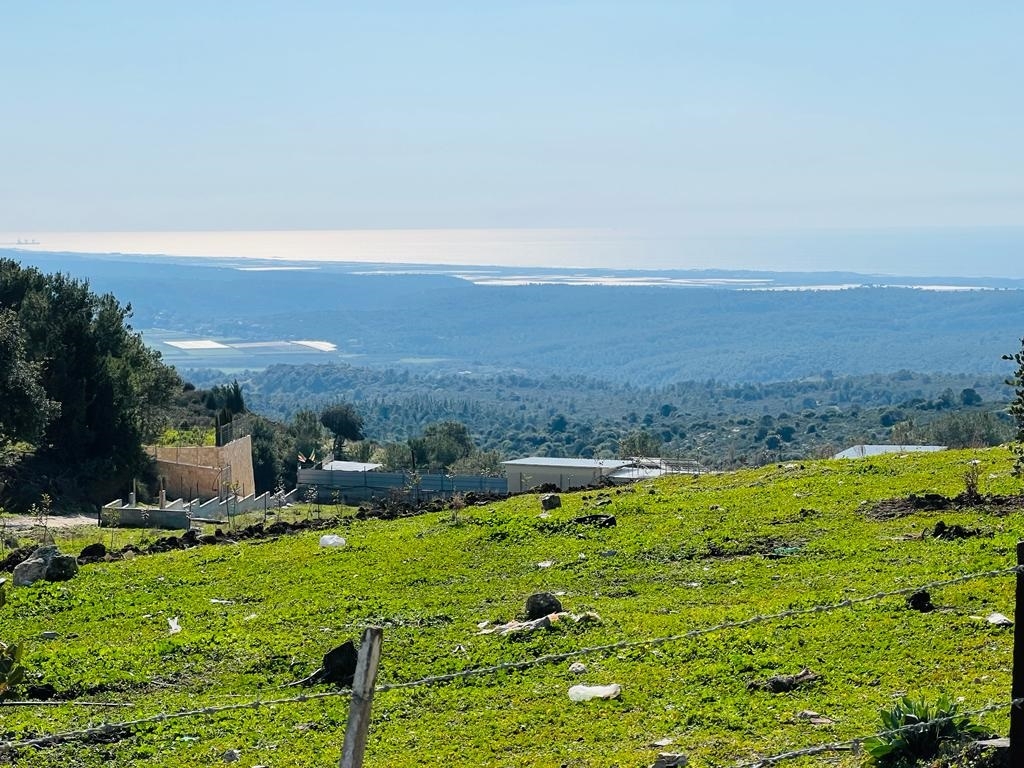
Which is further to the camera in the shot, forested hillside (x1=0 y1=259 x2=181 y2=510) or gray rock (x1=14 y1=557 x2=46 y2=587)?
forested hillside (x1=0 y1=259 x2=181 y2=510)

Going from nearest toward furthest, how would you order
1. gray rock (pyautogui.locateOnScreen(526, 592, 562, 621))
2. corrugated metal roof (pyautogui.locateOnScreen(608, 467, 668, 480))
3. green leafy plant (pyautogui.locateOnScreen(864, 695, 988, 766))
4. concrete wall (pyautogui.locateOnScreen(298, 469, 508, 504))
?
green leafy plant (pyautogui.locateOnScreen(864, 695, 988, 766))
gray rock (pyautogui.locateOnScreen(526, 592, 562, 621))
corrugated metal roof (pyautogui.locateOnScreen(608, 467, 668, 480))
concrete wall (pyautogui.locateOnScreen(298, 469, 508, 504))

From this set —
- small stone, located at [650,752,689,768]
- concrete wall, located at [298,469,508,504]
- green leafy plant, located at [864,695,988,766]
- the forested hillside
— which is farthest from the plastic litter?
concrete wall, located at [298,469,508,504]

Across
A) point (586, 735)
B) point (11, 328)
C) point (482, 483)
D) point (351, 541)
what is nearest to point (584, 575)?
point (351, 541)

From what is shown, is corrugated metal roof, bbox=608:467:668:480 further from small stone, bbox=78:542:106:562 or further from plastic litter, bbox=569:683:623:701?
plastic litter, bbox=569:683:623:701

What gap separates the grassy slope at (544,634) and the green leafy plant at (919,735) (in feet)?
1.03

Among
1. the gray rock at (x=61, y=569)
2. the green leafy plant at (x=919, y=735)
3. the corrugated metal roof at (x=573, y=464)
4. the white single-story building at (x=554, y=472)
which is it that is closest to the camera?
the green leafy plant at (x=919, y=735)

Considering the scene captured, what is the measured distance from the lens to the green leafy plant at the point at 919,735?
310 inches

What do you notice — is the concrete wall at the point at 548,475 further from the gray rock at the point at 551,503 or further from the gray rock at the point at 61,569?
the gray rock at the point at 61,569

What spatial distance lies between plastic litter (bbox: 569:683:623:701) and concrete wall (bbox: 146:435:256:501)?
2539cm

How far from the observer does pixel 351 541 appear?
20141 millimetres

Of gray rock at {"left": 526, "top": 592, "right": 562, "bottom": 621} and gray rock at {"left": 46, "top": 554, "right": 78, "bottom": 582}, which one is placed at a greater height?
gray rock at {"left": 526, "top": 592, "right": 562, "bottom": 621}

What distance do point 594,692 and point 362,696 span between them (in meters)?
5.38

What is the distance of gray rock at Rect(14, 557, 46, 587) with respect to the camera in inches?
682

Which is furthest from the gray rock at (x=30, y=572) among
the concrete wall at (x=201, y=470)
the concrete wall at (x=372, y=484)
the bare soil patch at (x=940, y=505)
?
the concrete wall at (x=372, y=484)
